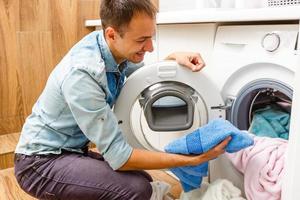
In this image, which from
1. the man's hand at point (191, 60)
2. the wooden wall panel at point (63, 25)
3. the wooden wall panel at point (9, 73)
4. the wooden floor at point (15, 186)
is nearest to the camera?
the man's hand at point (191, 60)

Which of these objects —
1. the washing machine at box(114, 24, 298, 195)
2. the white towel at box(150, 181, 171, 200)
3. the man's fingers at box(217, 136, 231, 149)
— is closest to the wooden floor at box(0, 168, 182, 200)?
the white towel at box(150, 181, 171, 200)

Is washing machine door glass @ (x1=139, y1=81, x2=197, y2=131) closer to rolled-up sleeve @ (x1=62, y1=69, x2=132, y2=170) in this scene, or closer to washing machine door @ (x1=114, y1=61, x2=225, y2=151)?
washing machine door @ (x1=114, y1=61, x2=225, y2=151)

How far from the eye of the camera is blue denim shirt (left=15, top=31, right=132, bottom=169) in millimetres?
929

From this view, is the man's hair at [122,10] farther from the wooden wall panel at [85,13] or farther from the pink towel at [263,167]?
the wooden wall panel at [85,13]

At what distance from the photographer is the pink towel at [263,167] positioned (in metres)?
0.94

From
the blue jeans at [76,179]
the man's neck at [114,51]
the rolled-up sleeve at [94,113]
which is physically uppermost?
the man's neck at [114,51]

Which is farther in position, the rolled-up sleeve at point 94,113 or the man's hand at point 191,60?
the man's hand at point 191,60

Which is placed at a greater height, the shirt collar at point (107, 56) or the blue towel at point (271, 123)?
the shirt collar at point (107, 56)

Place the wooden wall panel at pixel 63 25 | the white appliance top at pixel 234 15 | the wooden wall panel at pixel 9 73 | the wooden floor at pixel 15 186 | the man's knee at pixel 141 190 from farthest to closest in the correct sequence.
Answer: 1. the wooden wall panel at pixel 63 25
2. the wooden wall panel at pixel 9 73
3. the wooden floor at pixel 15 186
4. the man's knee at pixel 141 190
5. the white appliance top at pixel 234 15

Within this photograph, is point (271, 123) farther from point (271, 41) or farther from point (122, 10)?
point (122, 10)

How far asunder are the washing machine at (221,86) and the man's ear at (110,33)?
19 centimetres

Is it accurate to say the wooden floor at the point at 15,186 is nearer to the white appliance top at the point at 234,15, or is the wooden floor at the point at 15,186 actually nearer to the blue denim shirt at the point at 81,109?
the blue denim shirt at the point at 81,109

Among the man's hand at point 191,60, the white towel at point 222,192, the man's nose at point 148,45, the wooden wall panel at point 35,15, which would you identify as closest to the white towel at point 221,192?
the white towel at point 222,192

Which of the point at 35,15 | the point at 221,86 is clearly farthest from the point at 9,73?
the point at 221,86
